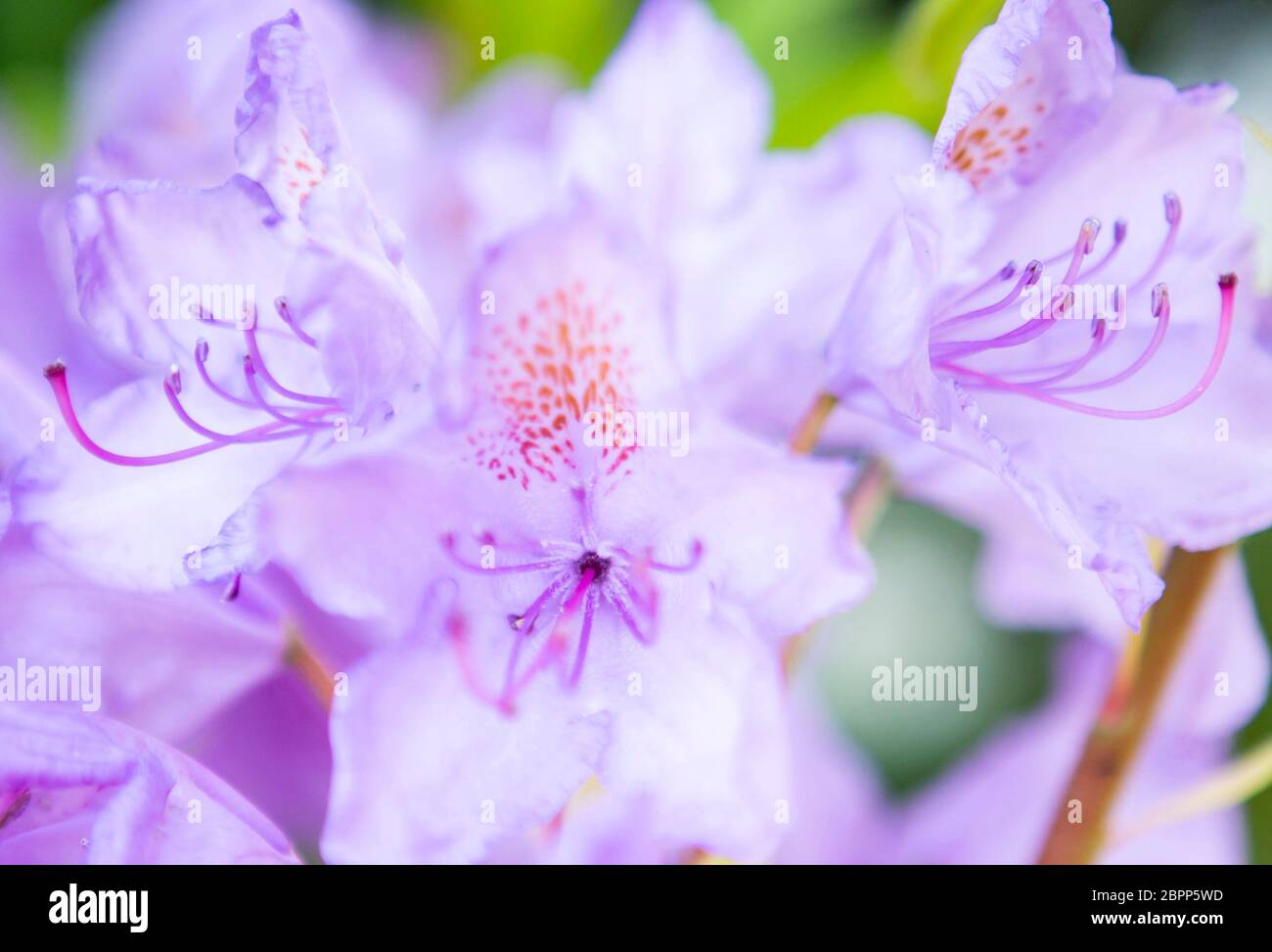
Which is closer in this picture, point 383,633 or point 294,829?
point 383,633

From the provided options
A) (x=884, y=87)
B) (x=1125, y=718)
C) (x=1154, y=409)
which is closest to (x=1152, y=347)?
(x=1154, y=409)

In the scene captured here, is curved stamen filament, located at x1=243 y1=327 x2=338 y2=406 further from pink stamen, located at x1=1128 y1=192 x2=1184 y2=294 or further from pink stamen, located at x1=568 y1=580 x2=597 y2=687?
pink stamen, located at x1=1128 y1=192 x2=1184 y2=294

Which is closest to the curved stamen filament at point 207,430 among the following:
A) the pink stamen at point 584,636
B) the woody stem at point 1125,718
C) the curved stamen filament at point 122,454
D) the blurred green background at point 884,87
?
the curved stamen filament at point 122,454

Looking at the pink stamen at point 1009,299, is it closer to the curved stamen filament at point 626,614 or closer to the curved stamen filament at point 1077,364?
the curved stamen filament at point 1077,364

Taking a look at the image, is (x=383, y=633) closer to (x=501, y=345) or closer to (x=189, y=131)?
(x=501, y=345)

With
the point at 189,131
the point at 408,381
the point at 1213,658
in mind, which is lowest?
the point at 1213,658

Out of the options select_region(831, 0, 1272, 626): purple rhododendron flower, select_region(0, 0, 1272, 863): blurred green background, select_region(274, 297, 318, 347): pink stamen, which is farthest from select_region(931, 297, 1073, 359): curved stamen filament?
select_region(0, 0, 1272, 863): blurred green background

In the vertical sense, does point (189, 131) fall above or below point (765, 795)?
above

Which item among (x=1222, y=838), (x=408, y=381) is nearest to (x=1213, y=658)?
(x=1222, y=838)
